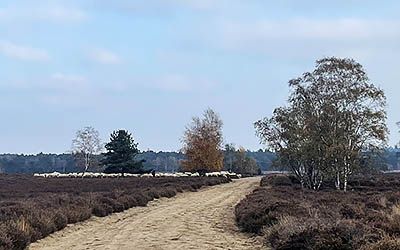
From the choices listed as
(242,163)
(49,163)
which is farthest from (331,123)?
(49,163)

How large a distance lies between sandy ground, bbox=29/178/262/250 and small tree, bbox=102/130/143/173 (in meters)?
62.3

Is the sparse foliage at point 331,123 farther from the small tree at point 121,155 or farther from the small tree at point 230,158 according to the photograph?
the small tree at point 230,158

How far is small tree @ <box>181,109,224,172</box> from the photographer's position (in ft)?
296

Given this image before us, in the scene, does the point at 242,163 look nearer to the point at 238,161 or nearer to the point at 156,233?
the point at 238,161

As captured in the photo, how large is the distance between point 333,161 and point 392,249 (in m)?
38.3

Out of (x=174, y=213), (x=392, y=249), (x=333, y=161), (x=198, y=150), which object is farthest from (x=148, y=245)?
(x=198, y=150)

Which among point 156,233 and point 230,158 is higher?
point 230,158

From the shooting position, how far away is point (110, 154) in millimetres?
93812

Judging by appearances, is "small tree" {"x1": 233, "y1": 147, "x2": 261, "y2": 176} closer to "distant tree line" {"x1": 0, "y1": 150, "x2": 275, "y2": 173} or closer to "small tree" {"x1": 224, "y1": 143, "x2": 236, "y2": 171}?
"small tree" {"x1": 224, "y1": 143, "x2": 236, "y2": 171}

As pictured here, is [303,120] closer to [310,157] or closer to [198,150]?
[310,157]

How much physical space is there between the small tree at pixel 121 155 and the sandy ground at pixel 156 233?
6228 cm

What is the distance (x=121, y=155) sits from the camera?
93312 mm

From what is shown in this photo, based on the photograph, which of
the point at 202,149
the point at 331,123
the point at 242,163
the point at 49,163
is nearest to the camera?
the point at 331,123

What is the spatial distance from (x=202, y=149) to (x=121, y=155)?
12.5m
